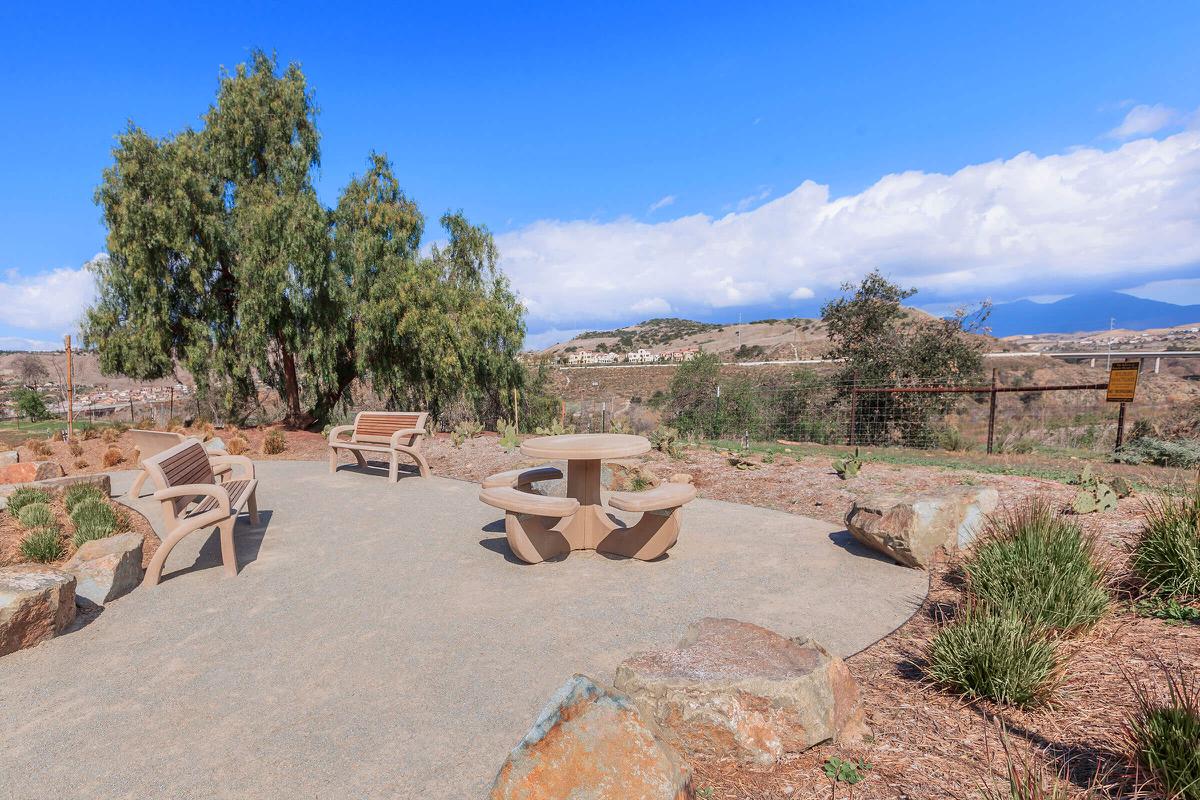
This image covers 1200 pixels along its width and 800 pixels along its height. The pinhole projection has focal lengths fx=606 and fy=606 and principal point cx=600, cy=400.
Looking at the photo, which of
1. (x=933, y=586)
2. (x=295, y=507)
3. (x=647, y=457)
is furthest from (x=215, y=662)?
(x=647, y=457)

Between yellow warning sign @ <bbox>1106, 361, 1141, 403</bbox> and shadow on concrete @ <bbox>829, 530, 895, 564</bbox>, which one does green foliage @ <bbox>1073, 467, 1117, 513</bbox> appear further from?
yellow warning sign @ <bbox>1106, 361, 1141, 403</bbox>

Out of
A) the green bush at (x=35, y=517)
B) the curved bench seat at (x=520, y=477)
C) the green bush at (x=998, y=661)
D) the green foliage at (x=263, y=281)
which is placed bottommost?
the green bush at (x=35, y=517)

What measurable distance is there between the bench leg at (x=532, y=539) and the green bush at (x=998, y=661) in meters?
2.83

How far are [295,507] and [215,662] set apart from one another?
12.2 feet


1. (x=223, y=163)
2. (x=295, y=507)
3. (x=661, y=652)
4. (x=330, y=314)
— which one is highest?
(x=223, y=163)

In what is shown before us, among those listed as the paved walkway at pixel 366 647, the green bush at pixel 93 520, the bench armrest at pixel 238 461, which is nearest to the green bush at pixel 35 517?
the green bush at pixel 93 520

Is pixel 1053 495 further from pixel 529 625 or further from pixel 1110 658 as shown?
pixel 529 625

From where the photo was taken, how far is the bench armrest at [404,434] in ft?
26.2

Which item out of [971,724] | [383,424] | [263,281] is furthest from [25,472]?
[971,724]

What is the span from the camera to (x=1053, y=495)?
561 cm

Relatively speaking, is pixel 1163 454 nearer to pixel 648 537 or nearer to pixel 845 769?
pixel 648 537

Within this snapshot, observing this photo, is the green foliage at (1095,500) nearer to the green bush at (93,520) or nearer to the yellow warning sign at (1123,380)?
the yellow warning sign at (1123,380)

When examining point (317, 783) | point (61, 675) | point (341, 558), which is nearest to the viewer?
point (317, 783)

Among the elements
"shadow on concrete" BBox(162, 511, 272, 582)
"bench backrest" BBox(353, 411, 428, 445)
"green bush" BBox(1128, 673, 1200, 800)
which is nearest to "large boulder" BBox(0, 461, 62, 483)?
"shadow on concrete" BBox(162, 511, 272, 582)
